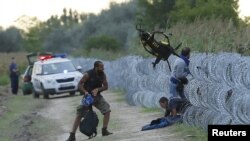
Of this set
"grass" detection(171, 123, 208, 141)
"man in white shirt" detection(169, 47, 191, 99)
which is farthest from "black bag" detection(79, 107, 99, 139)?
"man in white shirt" detection(169, 47, 191, 99)

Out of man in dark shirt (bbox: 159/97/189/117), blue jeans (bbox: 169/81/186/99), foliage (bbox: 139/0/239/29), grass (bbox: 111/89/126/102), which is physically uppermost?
foliage (bbox: 139/0/239/29)

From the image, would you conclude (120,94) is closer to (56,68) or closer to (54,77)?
(54,77)

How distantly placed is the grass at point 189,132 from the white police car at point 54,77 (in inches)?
748

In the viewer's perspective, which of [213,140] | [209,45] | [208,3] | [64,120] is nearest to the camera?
[213,140]

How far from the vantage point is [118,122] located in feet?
72.2

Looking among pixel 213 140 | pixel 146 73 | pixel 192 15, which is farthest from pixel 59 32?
pixel 213 140

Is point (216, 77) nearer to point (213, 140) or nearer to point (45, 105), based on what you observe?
point (213, 140)

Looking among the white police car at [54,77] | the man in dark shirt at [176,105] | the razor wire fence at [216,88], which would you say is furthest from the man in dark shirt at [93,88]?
the white police car at [54,77]

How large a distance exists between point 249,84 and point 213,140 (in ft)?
9.21

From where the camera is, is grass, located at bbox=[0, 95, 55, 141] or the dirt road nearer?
the dirt road

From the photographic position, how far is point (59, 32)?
114m

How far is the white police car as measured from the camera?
36.7m

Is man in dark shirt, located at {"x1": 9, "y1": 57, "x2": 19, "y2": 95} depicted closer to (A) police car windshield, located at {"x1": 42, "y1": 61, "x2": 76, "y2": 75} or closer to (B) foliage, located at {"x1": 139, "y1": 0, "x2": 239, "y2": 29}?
(A) police car windshield, located at {"x1": 42, "y1": 61, "x2": 76, "y2": 75}

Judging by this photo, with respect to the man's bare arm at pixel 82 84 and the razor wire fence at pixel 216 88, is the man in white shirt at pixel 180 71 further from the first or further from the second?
the man's bare arm at pixel 82 84
